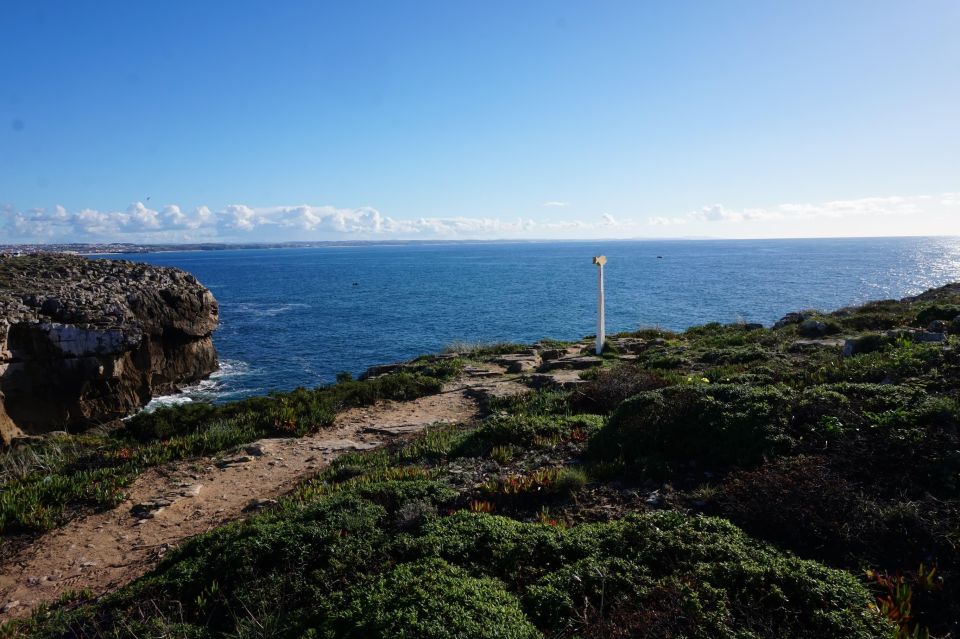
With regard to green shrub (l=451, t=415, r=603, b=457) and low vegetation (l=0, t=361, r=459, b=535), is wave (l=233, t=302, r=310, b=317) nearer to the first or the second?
low vegetation (l=0, t=361, r=459, b=535)

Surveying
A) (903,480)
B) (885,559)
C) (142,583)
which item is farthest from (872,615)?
(142,583)

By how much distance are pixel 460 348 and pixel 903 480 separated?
65.3 ft

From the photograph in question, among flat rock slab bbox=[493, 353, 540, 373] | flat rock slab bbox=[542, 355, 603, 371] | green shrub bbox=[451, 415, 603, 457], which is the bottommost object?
flat rock slab bbox=[493, 353, 540, 373]

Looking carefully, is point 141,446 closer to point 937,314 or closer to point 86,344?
point 86,344

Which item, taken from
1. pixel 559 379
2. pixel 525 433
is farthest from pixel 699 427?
pixel 559 379

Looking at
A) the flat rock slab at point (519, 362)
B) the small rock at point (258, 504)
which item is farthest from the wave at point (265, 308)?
the small rock at point (258, 504)

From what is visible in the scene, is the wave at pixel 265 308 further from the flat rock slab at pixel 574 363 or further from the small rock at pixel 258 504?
the small rock at pixel 258 504

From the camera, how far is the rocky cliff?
68.5 ft

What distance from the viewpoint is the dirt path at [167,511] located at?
6859 millimetres

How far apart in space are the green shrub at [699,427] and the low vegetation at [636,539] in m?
0.03

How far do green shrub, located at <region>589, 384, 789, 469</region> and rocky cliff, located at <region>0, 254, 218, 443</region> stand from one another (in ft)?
70.3

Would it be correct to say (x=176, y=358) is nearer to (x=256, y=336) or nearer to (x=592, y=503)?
(x=256, y=336)

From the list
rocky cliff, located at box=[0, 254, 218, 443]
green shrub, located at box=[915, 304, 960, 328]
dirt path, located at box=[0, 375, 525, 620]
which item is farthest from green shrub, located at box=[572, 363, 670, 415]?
rocky cliff, located at box=[0, 254, 218, 443]

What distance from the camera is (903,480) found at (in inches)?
227
